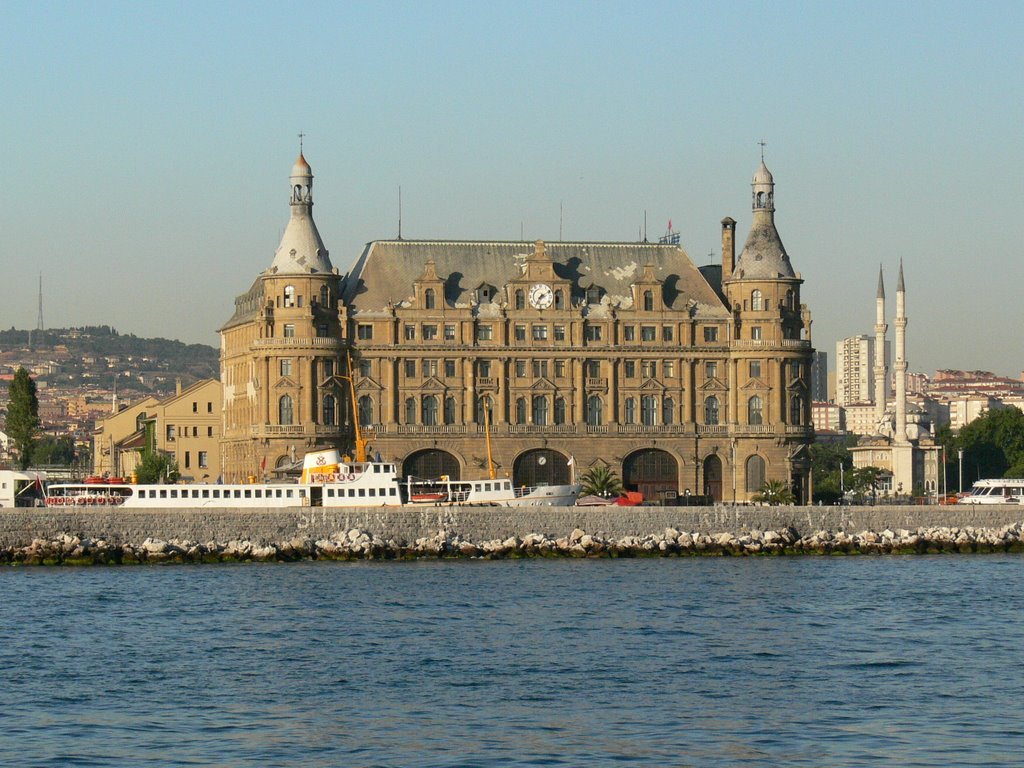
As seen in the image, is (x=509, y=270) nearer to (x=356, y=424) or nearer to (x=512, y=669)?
(x=356, y=424)

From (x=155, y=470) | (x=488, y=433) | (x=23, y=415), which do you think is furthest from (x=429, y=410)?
(x=23, y=415)

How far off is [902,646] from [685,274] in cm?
6213

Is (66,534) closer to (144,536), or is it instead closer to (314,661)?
(144,536)

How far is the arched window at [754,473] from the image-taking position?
373 ft

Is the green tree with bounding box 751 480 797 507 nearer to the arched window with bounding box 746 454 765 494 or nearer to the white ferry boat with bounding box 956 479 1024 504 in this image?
the arched window with bounding box 746 454 765 494

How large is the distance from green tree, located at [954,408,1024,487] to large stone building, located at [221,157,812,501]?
152ft

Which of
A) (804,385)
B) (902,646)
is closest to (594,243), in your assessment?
(804,385)

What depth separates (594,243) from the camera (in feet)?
383

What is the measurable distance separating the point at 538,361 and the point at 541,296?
10.4 ft

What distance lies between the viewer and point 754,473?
114m

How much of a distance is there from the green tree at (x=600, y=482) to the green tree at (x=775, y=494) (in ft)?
21.8

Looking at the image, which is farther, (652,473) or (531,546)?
(652,473)

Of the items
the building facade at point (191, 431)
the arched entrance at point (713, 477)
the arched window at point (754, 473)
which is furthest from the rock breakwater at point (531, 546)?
the building facade at point (191, 431)

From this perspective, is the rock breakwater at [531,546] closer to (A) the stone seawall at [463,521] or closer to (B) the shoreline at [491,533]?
(B) the shoreline at [491,533]
